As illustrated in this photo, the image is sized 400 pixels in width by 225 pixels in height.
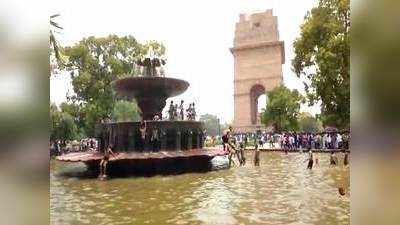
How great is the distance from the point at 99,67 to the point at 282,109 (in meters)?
4.68

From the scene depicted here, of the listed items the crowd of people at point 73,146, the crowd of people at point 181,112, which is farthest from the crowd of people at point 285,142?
the crowd of people at point 73,146

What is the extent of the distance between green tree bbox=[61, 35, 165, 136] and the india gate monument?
178cm

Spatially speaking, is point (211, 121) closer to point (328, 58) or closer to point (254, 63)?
point (254, 63)

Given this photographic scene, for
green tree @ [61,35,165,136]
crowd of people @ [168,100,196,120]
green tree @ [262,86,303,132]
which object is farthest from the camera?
crowd of people @ [168,100,196,120]

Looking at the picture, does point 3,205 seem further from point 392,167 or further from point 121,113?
point 121,113

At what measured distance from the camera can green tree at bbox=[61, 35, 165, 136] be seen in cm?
805

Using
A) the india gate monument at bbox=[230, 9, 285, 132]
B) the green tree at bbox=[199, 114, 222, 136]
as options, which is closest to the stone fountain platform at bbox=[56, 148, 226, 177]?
the green tree at bbox=[199, 114, 222, 136]

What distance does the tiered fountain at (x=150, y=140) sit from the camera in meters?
10.2

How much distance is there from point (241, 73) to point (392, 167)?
15.6ft

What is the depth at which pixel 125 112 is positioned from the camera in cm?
1251

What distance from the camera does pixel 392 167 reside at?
2385 millimetres

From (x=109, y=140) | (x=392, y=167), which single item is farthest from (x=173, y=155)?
(x=392, y=167)

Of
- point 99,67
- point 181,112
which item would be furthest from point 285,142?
point 99,67

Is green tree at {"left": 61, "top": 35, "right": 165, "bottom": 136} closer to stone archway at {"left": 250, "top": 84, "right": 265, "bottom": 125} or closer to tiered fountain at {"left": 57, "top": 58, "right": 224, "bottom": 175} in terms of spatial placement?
tiered fountain at {"left": 57, "top": 58, "right": 224, "bottom": 175}
